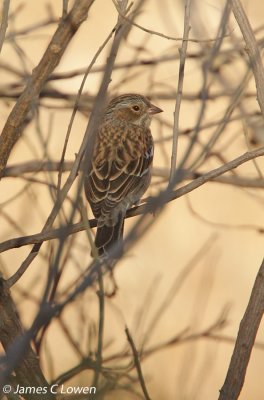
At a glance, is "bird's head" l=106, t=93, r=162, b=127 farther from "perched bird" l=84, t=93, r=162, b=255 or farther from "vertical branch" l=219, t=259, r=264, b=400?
"vertical branch" l=219, t=259, r=264, b=400

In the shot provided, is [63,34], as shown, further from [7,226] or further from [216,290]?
[216,290]

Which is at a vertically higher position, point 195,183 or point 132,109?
point 132,109

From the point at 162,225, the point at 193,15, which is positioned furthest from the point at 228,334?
the point at 193,15

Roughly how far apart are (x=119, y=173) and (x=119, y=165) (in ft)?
0.36

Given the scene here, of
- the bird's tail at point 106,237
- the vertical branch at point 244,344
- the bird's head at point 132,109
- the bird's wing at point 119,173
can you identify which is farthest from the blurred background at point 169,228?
the vertical branch at point 244,344

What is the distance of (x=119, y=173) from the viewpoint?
5789 mm

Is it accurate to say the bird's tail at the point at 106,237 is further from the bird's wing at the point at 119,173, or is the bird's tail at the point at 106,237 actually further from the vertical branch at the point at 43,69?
the vertical branch at the point at 43,69

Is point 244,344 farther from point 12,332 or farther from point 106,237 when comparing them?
point 106,237

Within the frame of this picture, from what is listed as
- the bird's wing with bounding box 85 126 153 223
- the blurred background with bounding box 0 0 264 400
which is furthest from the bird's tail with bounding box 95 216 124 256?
the blurred background with bounding box 0 0 264 400

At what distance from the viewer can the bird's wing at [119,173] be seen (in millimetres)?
5484

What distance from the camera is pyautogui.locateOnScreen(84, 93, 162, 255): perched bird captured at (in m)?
5.22

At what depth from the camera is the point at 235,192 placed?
26.9 feet

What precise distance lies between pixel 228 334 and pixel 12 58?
10.4 feet

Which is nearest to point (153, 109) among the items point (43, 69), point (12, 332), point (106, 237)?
point (106, 237)
